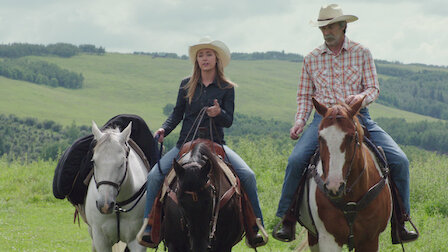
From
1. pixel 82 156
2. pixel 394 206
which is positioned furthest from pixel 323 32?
pixel 82 156

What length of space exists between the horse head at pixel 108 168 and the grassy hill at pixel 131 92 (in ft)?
288

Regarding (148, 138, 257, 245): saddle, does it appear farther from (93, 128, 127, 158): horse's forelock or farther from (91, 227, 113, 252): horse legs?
(91, 227, 113, 252): horse legs

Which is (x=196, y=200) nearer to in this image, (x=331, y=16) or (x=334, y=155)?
(x=334, y=155)

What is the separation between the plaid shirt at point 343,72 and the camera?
20.7ft

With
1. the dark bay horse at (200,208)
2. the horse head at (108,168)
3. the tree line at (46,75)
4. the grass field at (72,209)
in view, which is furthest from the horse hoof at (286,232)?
the tree line at (46,75)

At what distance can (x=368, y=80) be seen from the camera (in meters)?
6.30

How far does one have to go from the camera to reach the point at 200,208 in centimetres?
516

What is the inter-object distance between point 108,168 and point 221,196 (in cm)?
125

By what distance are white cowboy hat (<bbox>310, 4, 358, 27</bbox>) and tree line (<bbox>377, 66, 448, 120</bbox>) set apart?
123 metres

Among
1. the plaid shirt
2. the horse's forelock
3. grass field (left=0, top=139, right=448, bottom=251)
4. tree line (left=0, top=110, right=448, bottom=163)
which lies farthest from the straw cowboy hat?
tree line (left=0, top=110, right=448, bottom=163)

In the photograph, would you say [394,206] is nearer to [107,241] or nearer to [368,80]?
[368,80]

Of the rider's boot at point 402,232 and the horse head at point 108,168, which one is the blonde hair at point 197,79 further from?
the rider's boot at point 402,232

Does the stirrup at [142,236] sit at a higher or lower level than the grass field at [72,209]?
higher

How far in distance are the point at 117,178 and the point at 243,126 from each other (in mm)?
80544
